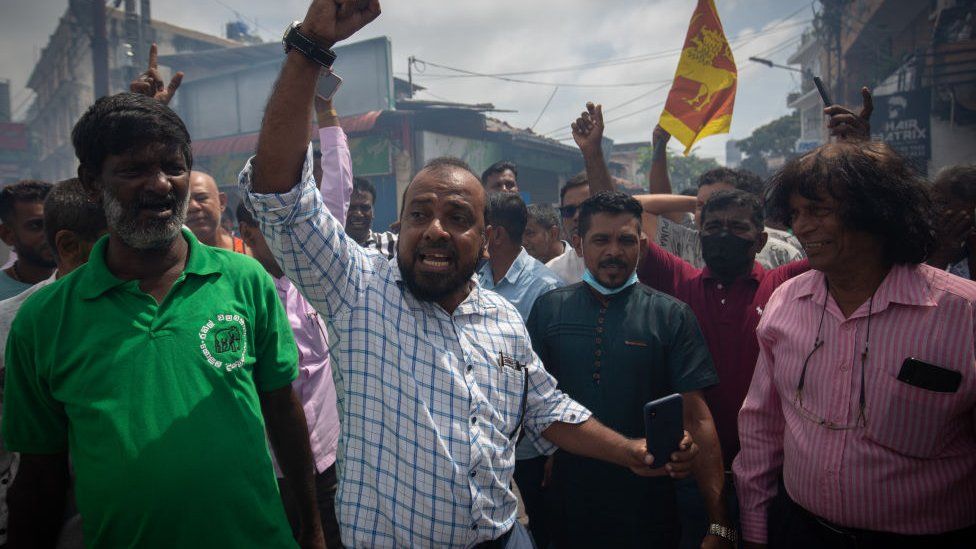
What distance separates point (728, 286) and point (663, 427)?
1.62 metres

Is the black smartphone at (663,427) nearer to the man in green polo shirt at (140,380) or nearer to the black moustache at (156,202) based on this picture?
the man in green polo shirt at (140,380)

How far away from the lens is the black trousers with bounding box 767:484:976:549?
70.6 inches

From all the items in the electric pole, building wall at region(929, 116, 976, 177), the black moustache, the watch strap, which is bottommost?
the watch strap

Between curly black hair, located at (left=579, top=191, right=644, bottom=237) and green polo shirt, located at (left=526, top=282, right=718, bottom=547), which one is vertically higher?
curly black hair, located at (left=579, top=191, right=644, bottom=237)

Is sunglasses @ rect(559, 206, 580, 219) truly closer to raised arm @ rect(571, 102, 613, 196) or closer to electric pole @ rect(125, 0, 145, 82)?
raised arm @ rect(571, 102, 613, 196)

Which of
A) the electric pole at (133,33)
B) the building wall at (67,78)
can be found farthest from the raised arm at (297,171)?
the building wall at (67,78)

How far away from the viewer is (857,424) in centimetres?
186

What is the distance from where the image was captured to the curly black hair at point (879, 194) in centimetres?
191

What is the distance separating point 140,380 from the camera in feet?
5.09

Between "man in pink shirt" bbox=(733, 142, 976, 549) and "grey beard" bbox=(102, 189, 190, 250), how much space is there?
2199mm

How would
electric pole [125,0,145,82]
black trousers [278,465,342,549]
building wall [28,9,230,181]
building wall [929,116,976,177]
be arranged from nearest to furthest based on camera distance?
black trousers [278,465,342,549]
building wall [929,116,976,177]
electric pole [125,0,145,82]
building wall [28,9,230,181]

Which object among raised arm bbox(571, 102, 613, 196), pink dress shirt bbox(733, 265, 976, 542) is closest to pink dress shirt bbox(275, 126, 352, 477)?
raised arm bbox(571, 102, 613, 196)

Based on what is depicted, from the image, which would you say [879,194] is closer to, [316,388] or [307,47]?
[307,47]

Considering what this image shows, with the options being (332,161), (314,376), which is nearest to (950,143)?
(332,161)
